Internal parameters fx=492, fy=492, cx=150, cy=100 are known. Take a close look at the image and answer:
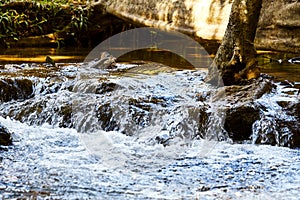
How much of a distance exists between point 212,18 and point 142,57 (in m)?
2.03

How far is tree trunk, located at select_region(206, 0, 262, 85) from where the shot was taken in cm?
478

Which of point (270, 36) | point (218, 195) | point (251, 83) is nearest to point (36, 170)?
point (218, 195)

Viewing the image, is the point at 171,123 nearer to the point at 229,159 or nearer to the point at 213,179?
the point at 229,159

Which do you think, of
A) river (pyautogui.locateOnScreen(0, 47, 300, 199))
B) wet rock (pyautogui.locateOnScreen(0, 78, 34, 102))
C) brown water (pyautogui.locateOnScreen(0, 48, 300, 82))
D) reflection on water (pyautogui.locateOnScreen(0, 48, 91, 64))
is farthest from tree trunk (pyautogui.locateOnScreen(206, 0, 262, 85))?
reflection on water (pyautogui.locateOnScreen(0, 48, 91, 64))

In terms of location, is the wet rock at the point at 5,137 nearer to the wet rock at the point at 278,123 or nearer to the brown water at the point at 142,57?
the wet rock at the point at 278,123

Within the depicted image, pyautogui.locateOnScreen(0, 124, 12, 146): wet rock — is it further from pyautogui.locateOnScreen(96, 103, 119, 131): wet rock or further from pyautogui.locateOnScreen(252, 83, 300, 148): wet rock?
pyautogui.locateOnScreen(252, 83, 300, 148): wet rock

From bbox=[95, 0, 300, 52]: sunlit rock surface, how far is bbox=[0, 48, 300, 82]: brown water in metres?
0.48

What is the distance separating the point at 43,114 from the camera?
464 cm

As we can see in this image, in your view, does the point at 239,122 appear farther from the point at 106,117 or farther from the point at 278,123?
the point at 106,117

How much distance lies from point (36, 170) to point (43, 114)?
1.44 m

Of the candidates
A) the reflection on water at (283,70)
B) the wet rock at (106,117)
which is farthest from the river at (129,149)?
the reflection on water at (283,70)

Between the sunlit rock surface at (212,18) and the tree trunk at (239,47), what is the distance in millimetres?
464

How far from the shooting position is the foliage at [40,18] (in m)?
8.14

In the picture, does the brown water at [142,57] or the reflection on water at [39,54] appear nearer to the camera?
the brown water at [142,57]
